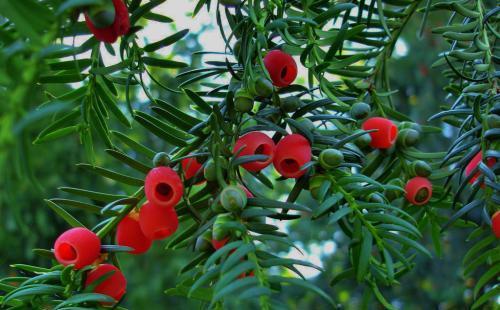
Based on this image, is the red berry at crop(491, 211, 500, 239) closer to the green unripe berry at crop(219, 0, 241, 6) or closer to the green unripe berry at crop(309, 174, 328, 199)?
the green unripe berry at crop(309, 174, 328, 199)

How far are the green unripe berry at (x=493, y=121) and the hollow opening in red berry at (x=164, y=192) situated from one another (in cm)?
24

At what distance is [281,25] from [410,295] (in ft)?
→ 9.22

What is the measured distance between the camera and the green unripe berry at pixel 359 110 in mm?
555

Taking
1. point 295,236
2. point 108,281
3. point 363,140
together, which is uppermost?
point 363,140

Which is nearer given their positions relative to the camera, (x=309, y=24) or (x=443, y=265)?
(x=309, y=24)

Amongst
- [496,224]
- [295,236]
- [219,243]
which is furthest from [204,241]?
[295,236]

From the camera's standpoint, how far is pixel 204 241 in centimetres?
43

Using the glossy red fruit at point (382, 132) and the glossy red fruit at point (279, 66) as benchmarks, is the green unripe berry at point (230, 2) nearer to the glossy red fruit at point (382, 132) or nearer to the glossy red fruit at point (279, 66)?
the glossy red fruit at point (279, 66)

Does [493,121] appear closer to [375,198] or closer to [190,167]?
[375,198]

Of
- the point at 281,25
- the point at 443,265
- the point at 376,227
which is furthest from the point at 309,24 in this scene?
the point at 443,265

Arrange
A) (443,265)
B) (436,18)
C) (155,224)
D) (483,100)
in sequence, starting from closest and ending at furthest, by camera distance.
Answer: (155,224) → (483,100) → (436,18) → (443,265)

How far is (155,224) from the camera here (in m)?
0.45

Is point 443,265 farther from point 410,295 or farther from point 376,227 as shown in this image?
point 376,227

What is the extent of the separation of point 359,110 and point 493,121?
0.10 metres
